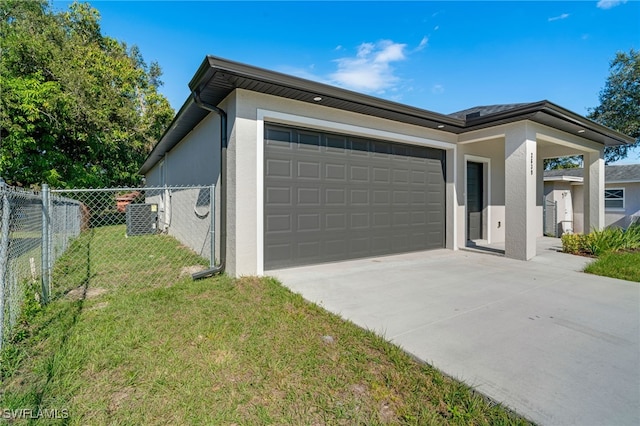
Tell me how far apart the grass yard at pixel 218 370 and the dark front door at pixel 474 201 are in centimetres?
714

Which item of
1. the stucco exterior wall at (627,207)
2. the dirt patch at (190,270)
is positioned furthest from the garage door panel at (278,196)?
the stucco exterior wall at (627,207)

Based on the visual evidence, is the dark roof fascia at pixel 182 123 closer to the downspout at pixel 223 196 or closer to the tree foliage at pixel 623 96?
the downspout at pixel 223 196

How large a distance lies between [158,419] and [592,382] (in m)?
2.97

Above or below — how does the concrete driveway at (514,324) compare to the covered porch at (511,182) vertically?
below

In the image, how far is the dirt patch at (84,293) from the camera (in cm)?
385

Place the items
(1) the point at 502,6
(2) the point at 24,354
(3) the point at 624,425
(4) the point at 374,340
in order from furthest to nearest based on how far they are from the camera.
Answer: (1) the point at 502,6, (4) the point at 374,340, (2) the point at 24,354, (3) the point at 624,425

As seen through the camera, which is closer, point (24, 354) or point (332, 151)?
point (24, 354)

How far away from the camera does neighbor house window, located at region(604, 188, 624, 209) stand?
45.7ft

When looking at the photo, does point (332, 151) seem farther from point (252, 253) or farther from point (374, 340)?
point (374, 340)

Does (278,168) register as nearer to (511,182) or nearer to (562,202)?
(511,182)

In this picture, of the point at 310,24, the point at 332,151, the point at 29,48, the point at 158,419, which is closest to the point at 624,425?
the point at 158,419

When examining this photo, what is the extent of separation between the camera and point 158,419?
5.84ft

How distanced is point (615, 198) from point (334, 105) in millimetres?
16501

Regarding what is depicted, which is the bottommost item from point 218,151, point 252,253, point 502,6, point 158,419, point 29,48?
point 158,419
